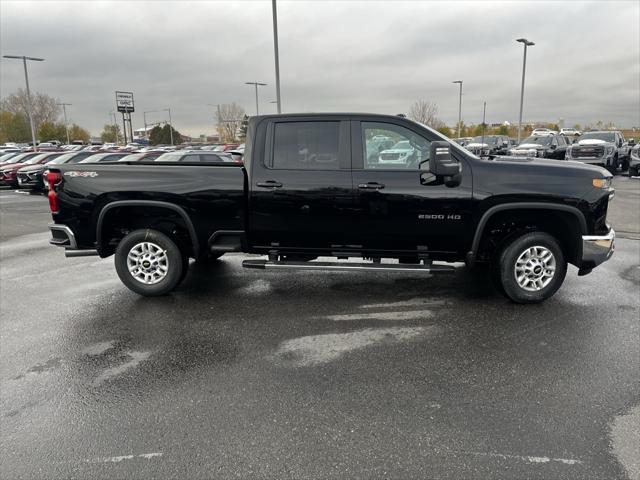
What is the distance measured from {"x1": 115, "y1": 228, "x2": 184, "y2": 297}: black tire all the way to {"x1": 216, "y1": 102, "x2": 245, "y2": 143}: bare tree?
292 feet

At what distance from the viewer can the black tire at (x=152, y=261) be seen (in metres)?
5.38

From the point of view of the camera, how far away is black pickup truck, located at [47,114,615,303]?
4938mm

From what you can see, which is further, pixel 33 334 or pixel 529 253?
pixel 529 253

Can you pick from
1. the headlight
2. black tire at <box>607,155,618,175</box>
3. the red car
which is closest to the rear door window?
the headlight

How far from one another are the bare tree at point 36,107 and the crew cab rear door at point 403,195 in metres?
Answer: 103

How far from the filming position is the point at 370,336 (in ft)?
14.4

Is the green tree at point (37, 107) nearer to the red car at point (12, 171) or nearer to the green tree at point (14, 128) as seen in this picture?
the green tree at point (14, 128)


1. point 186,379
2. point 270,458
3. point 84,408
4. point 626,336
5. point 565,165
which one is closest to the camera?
point 270,458

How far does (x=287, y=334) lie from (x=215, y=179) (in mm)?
1922

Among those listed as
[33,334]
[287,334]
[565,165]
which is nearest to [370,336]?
[287,334]

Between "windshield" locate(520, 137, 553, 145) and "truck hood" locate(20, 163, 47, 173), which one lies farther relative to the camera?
"windshield" locate(520, 137, 553, 145)

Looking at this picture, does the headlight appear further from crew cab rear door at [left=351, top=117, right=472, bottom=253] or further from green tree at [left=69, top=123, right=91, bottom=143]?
green tree at [left=69, top=123, right=91, bottom=143]

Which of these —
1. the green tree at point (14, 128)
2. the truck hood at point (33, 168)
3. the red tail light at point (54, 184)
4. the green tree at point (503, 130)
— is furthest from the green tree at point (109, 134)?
the red tail light at point (54, 184)

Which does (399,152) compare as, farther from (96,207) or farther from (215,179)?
(96,207)
